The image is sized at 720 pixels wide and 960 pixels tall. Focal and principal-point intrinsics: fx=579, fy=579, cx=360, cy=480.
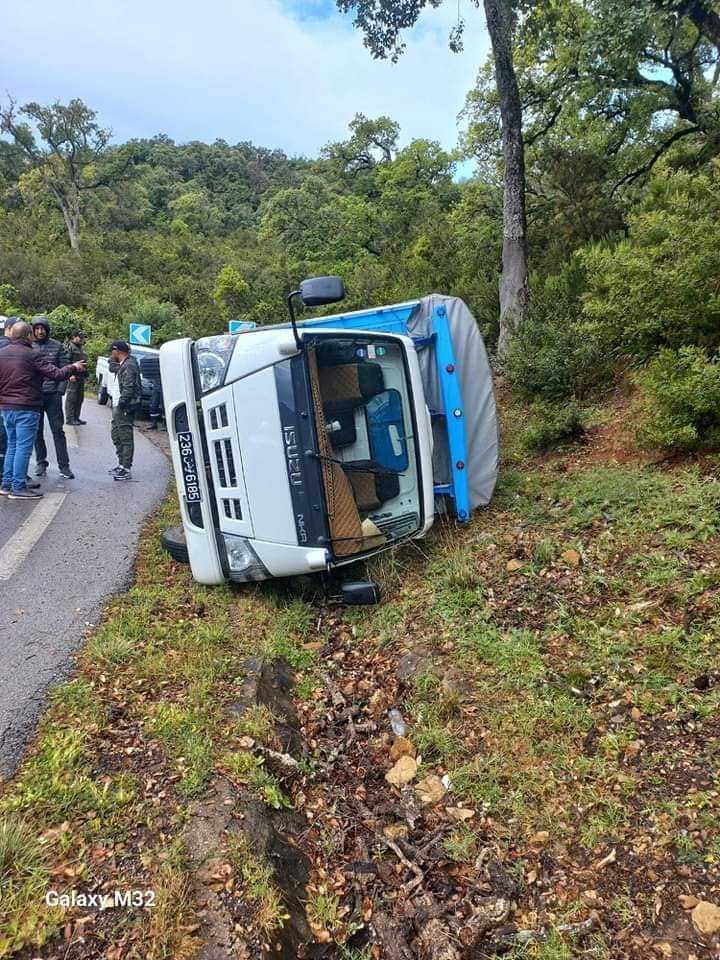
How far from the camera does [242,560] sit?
4703 mm

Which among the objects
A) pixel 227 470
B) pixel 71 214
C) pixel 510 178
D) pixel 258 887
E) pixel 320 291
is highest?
pixel 71 214

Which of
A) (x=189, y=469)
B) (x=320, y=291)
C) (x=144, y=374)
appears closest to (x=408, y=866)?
(x=189, y=469)

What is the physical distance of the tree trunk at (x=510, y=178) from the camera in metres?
9.20

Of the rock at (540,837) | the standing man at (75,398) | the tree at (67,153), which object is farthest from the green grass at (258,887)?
the tree at (67,153)

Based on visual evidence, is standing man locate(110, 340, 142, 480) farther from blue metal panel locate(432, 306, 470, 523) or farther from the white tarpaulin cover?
blue metal panel locate(432, 306, 470, 523)

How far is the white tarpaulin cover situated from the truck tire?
2.60 meters

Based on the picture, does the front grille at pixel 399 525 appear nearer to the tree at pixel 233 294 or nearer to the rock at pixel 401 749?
the rock at pixel 401 749

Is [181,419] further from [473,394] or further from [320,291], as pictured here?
[473,394]

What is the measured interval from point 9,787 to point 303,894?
4.79 feet

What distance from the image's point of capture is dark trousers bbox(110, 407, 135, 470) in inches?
290

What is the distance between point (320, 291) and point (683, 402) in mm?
3422

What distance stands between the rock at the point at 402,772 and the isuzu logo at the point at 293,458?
2115 millimetres

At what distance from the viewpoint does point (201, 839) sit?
102 inches

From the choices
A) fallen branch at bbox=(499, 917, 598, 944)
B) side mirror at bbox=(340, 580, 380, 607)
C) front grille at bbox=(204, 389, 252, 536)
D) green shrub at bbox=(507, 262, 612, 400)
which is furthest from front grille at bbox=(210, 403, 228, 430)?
green shrub at bbox=(507, 262, 612, 400)
